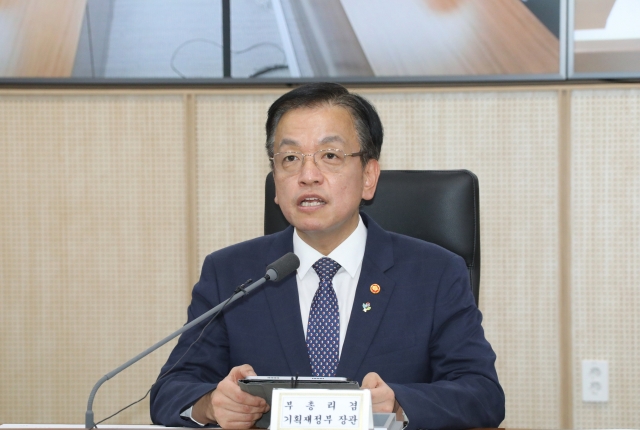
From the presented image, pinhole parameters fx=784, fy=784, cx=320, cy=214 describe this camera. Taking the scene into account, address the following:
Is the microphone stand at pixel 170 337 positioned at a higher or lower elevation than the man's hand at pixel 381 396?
higher

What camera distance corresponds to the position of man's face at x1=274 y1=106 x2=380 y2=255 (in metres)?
1.78

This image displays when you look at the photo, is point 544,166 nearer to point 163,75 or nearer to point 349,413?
point 163,75

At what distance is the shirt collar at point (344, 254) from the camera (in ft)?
6.02

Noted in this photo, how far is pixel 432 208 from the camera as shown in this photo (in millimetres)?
1971

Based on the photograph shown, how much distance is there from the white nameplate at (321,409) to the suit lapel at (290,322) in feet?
1.66

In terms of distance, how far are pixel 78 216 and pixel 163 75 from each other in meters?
0.60

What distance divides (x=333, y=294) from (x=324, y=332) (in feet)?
0.29

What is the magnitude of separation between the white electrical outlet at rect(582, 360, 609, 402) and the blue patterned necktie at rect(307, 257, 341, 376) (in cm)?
135

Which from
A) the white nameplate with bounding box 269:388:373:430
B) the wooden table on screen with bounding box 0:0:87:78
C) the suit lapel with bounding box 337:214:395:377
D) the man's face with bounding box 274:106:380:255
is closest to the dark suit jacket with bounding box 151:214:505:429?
the suit lapel with bounding box 337:214:395:377

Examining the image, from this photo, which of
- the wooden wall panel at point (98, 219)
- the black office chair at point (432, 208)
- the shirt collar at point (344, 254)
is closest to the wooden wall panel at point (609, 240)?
the black office chair at point (432, 208)

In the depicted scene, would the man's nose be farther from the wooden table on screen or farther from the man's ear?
the wooden table on screen

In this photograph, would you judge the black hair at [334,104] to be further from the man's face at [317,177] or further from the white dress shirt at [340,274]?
the white dress shirt at [340,274]

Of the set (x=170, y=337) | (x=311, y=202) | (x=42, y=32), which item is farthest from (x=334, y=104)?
(x=42, y=32)

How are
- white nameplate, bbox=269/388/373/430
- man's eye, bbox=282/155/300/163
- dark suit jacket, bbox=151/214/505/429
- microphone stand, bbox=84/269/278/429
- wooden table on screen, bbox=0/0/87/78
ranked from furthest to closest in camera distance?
wooden table on screen, bbox=0/0/87/78 < man's eye, bbox=282/155/300/163 < dark suit jacket, bbox=151/214/505/429 < microphone stand, bbox=84/269/278/429 < white nameplate, bbox=269/388/373/430
